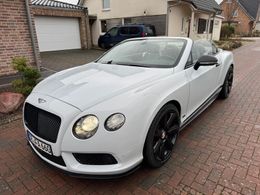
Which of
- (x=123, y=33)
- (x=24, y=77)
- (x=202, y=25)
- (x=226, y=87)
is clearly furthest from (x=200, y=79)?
(x=202, y=25)

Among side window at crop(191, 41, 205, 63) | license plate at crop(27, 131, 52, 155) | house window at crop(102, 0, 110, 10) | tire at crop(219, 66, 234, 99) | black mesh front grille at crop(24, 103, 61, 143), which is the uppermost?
house window at crop(102, 0, 110, 10)

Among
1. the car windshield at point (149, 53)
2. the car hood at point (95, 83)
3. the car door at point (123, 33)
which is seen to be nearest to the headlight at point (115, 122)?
the car hood at point (95, 83)

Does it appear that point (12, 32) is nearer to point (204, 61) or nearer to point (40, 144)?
point (40, 144)

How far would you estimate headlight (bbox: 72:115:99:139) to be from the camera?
6.03 ft

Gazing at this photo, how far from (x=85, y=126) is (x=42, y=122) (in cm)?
51

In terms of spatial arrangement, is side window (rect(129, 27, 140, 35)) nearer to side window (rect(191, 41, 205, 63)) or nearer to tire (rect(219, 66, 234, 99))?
tire (rect(219, 66, 234, 99))

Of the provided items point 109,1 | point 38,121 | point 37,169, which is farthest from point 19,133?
point 109,1

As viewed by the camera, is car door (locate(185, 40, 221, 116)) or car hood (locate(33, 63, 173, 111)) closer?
car hood (locate(33, 63, 173, 111))

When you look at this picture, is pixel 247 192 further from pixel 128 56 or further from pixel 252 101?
pixel 252 101

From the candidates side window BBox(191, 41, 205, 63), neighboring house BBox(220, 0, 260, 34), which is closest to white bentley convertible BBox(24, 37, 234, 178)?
side window BBox(191, 41, 205, 63)

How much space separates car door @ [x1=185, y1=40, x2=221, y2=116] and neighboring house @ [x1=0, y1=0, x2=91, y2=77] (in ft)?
17.5

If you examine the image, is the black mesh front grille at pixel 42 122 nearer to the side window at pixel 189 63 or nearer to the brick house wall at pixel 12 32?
the side window at pixel 189 63

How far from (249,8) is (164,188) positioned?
4882 centimetres

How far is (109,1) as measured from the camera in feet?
55.2
